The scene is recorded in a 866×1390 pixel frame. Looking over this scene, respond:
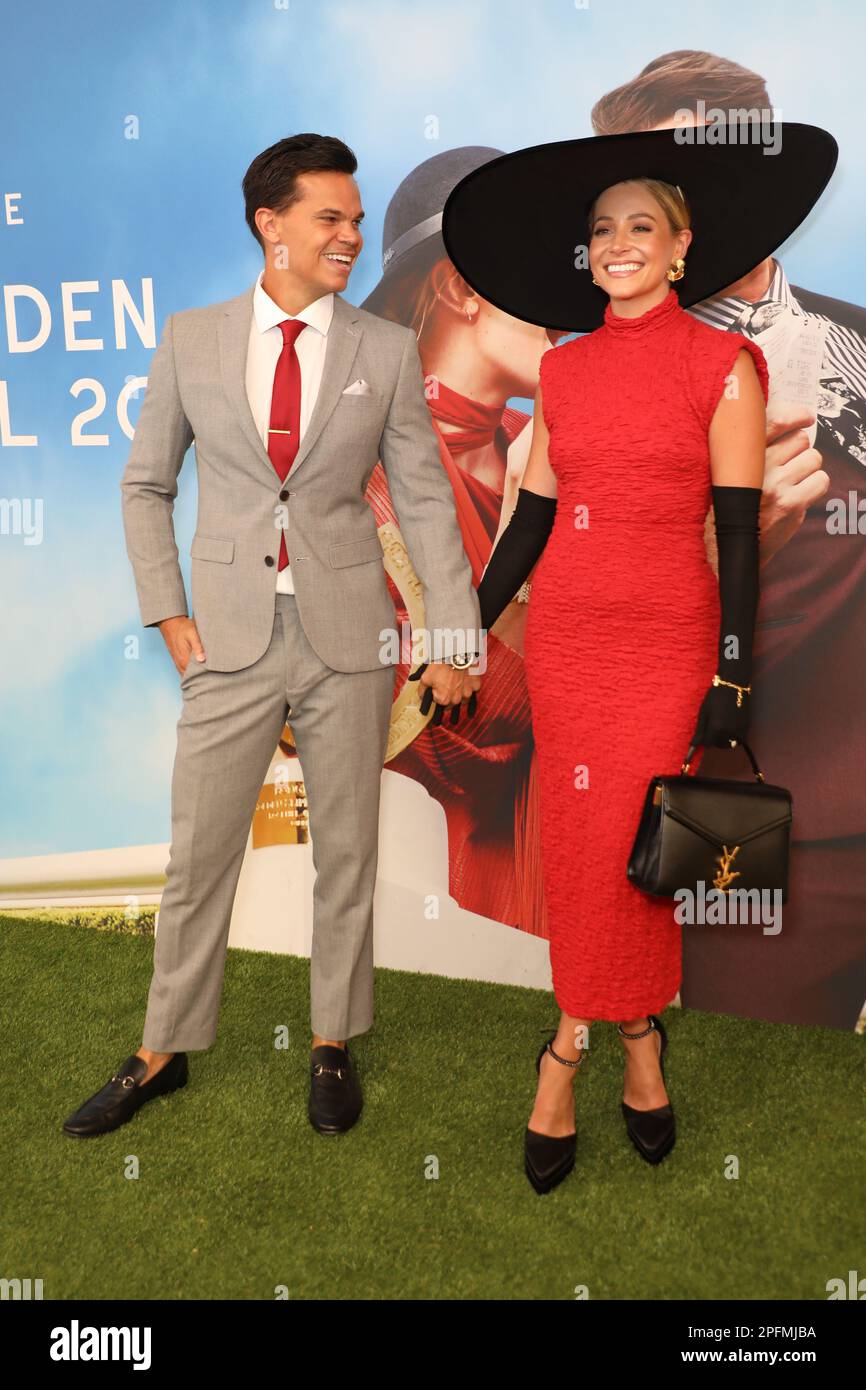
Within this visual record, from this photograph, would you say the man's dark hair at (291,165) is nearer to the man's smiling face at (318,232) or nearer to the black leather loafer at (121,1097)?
the man's smiling face at (318,232)

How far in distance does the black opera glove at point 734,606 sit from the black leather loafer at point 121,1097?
1515 millimetres

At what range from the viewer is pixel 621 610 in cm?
242

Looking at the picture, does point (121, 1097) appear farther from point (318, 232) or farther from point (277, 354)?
point (318, 232)

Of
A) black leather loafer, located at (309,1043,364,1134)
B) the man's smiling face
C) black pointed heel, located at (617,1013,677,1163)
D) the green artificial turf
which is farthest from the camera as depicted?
black leather loafer, located at (309,1043,364,1134)

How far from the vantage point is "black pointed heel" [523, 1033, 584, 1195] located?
2492mm

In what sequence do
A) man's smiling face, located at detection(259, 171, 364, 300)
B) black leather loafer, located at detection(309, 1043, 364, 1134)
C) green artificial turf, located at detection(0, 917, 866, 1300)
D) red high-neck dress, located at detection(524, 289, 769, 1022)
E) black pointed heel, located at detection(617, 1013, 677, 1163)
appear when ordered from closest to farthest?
→ green artificial turf, located at detection(0, 917, 866, 1300) < red high-neck dress, located at detection(524, 289, 769, 1022) < man's smiling face, located at detection(259, 171, 364, 300) < black pointed heel, located at detection(617, 1013, 677, 1163) < black leather loafer, located at detection(309, 1043, 364, 1134)

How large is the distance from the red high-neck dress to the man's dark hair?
616 mm

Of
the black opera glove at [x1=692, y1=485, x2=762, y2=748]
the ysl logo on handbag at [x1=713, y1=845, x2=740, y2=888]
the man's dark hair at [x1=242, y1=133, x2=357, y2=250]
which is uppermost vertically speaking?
the man's dark hair at [x1=242, y1=133, x2=357, y2=250]

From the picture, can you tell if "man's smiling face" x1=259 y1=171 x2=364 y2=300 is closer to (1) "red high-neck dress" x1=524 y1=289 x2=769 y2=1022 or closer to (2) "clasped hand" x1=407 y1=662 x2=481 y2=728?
(1) "red high-neck dress" x1=524 y1=289 x2=769 y2=1022

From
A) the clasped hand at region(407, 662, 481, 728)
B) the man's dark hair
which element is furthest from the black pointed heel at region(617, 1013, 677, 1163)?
the man's dark hair

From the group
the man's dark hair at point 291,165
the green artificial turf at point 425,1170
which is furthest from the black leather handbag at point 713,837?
the man's dark hair at point 291,165

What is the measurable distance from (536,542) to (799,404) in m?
0.97

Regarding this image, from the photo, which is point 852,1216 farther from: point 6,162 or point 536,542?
point 6,162

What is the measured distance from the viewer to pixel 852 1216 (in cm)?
241
